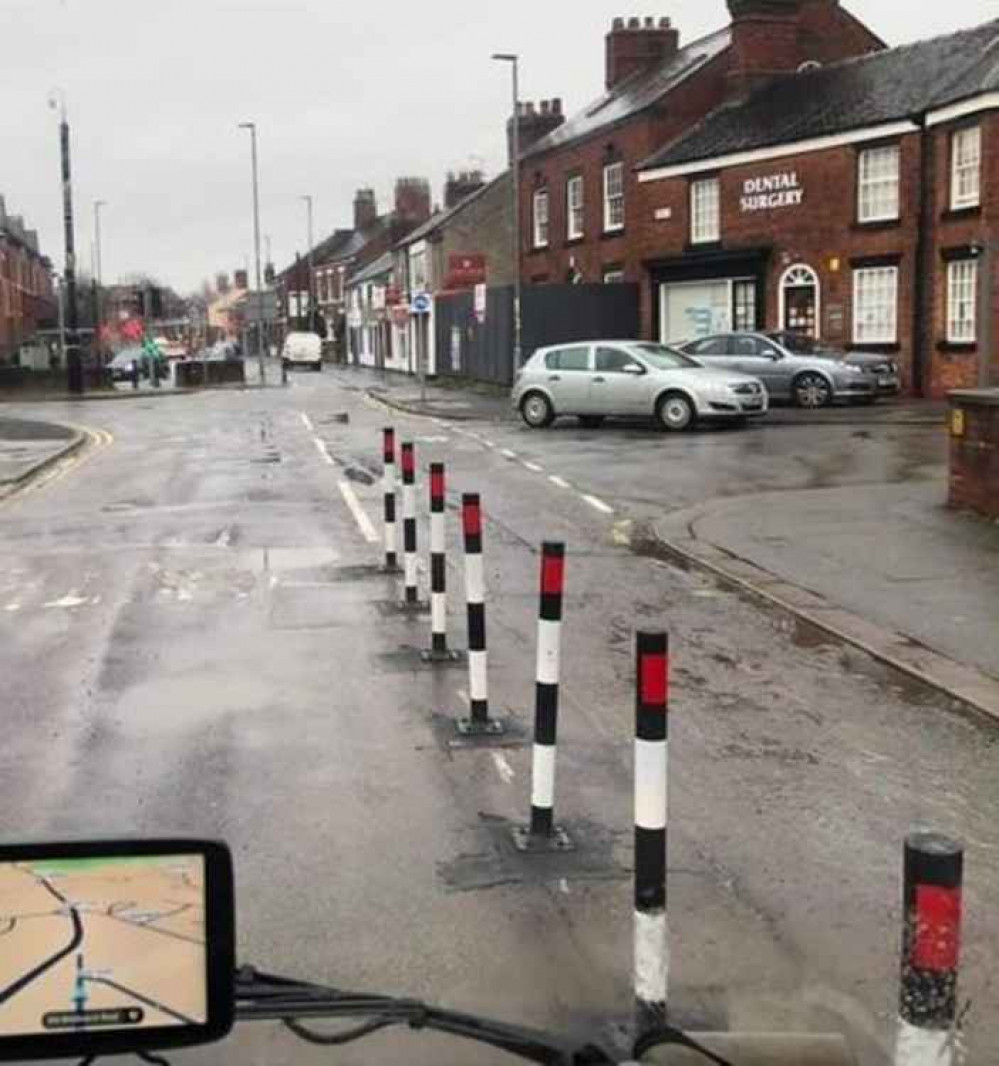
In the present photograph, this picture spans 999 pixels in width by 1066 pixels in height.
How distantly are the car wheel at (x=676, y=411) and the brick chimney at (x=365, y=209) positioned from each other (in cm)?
9201

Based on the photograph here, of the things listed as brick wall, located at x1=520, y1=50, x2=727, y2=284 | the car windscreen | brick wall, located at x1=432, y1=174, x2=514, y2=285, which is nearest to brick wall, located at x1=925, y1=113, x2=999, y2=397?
the car windscreen

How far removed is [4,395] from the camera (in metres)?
46.9

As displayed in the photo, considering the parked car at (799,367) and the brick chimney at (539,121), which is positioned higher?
the brick chimney at (539,121)

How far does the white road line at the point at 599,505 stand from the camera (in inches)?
600

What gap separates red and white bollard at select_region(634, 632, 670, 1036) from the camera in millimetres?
3814

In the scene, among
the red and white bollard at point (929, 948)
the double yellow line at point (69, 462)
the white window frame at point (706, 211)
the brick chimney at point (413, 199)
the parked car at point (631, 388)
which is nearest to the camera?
the red and white bollard at point (929, 948)

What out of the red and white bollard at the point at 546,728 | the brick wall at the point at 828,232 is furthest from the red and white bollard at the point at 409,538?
the brick wall at the point at 828,232

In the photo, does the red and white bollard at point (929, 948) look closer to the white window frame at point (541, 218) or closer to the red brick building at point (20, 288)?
the white window frame at point (541, 218)

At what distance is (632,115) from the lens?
41.1 m

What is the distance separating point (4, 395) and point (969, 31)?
30.4 m

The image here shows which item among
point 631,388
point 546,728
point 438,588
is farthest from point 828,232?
point 546,728

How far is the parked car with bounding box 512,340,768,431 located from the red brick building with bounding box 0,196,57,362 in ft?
155

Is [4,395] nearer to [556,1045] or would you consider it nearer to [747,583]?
[747,583]

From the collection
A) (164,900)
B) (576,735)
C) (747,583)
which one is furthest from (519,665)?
(164,900)
